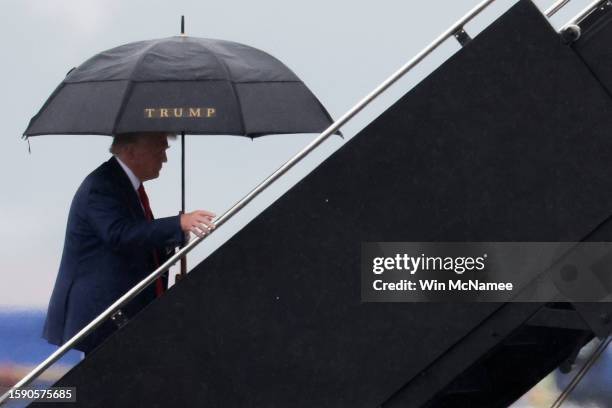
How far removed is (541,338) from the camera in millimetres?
5926

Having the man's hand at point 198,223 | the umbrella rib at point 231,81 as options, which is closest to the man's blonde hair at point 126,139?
the umbrella rib at point 231,81

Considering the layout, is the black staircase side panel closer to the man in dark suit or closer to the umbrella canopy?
the man in dark suit

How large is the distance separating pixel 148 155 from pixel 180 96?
0.36 m

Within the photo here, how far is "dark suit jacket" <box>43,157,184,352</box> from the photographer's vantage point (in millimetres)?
5751

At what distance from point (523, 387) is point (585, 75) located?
5.49 feet

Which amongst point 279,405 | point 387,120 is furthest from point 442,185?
point 279,405

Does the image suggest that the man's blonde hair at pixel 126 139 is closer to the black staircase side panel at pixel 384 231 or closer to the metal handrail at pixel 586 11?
the black staircase side panel at pixel 384 231

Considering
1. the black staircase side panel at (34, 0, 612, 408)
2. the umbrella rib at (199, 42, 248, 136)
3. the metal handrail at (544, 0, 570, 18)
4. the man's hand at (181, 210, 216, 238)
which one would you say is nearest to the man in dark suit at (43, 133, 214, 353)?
the man's hand at (181, 210, 216, 238)

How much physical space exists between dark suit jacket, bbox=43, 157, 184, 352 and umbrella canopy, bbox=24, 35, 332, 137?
0.27 m

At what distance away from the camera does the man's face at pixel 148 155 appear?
5.98m

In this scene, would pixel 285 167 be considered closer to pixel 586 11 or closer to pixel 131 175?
pixel 131 175

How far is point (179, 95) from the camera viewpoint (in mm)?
5758

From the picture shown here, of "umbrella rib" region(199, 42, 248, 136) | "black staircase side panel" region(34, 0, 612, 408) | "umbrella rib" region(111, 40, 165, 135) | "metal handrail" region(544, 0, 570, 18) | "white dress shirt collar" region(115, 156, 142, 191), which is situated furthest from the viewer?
"white dress shirt collar" region(115, 156, 142, 191)

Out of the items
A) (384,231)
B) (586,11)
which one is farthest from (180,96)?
(586,11)
